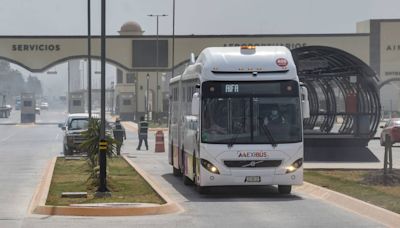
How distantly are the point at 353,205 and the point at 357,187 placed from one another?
10.6ft

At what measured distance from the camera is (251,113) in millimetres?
19375

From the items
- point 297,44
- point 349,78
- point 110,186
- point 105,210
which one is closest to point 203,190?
point 110,186

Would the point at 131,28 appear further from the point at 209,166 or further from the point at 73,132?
the point at 209,166

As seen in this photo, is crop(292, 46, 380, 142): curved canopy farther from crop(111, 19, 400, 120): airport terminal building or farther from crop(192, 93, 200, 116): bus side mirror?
crop(111, 19, 400, 120): airport terminal building

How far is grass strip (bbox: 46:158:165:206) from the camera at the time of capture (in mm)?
17938

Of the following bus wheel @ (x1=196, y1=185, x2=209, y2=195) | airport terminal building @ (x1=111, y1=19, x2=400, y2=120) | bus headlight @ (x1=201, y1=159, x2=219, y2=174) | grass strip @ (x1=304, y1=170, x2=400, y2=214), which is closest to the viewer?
grass strip @ (x1=304, y1=170, x2=400, y2=214)

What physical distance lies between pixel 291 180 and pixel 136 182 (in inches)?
198

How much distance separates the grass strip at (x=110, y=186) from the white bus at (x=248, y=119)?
1.51 metres

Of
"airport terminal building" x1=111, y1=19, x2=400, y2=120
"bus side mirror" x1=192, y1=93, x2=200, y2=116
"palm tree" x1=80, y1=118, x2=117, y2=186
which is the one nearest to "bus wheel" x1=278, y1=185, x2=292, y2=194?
"bus side mirror" x1=192, y1=93, x2=200, y2=116

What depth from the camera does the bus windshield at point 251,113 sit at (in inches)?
757

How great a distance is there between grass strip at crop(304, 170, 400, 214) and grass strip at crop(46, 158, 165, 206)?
4.21 meters

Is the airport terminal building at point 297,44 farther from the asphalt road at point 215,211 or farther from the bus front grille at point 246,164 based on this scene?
the bus front grille at point 246,164

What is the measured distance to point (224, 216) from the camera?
15992mm

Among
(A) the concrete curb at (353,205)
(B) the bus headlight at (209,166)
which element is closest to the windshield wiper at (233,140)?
(B) the bus headlight at (209,166)
